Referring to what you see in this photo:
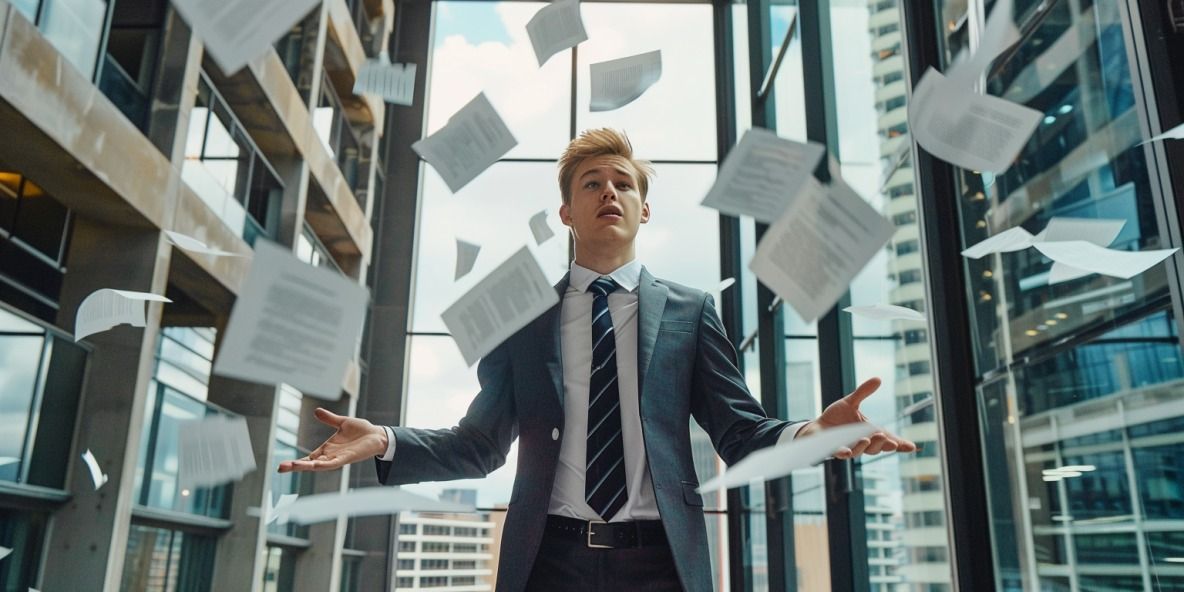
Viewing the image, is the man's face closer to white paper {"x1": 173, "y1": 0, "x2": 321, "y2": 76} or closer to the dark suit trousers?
the dark suit trousers

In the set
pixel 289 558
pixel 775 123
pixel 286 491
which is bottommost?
pixel 289 558

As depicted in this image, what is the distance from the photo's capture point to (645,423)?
1.36m

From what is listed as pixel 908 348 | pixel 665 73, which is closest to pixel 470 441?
pixel 908 348

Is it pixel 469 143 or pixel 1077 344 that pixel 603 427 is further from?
pixel 1077 344

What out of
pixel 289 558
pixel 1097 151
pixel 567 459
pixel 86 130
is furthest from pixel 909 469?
pixel 289 558

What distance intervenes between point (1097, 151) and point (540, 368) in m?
1.15

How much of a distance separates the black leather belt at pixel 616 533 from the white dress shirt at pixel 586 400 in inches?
0.5

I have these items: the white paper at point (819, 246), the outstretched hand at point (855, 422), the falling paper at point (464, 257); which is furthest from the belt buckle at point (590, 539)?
the falling paper at point (464, 257)

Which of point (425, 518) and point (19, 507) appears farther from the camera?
point (425, 518)

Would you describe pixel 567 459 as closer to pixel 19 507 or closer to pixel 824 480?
pixel 824 480

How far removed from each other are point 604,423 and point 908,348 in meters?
1.54

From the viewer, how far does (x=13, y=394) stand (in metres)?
3.59

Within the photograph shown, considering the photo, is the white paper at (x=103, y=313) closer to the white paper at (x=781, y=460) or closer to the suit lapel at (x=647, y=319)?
the suit lapel at (x=647, y=319)

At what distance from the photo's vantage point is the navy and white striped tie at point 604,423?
1337 millimetres
